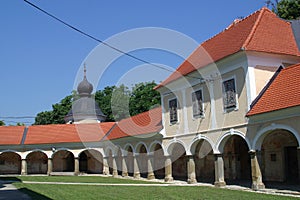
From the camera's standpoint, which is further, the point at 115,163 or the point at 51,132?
the point at 51,132

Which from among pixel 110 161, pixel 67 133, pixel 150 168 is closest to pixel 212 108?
pixel 150 168

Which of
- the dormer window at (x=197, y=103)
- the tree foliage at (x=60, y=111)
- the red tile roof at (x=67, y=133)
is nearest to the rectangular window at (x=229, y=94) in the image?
the dormer window at (x=197, y=103)

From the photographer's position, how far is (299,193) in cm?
1316

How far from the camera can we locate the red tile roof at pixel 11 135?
31886 millimetres

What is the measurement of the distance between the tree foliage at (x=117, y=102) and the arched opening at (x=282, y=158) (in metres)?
28.8

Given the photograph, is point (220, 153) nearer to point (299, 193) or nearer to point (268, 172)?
point (268, 172)

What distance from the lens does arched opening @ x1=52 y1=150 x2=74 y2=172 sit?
34.0m

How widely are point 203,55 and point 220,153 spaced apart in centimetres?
528

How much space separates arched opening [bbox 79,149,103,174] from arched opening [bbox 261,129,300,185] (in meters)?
18.2

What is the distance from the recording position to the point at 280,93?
1439cm

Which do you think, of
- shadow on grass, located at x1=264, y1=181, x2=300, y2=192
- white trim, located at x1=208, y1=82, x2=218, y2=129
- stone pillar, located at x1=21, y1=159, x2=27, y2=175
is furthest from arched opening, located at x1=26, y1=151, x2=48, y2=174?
shadow on grass, located at x1=264, y1=181, x2=300, y2=192

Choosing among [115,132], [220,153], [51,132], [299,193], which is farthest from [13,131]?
[299,193]

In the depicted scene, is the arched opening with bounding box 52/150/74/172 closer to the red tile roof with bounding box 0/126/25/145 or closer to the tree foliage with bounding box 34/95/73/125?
the red tile roof with bounding box 0/126/25/145

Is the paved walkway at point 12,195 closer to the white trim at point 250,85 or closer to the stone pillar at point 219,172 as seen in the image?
the stone pillar at point 219,172
